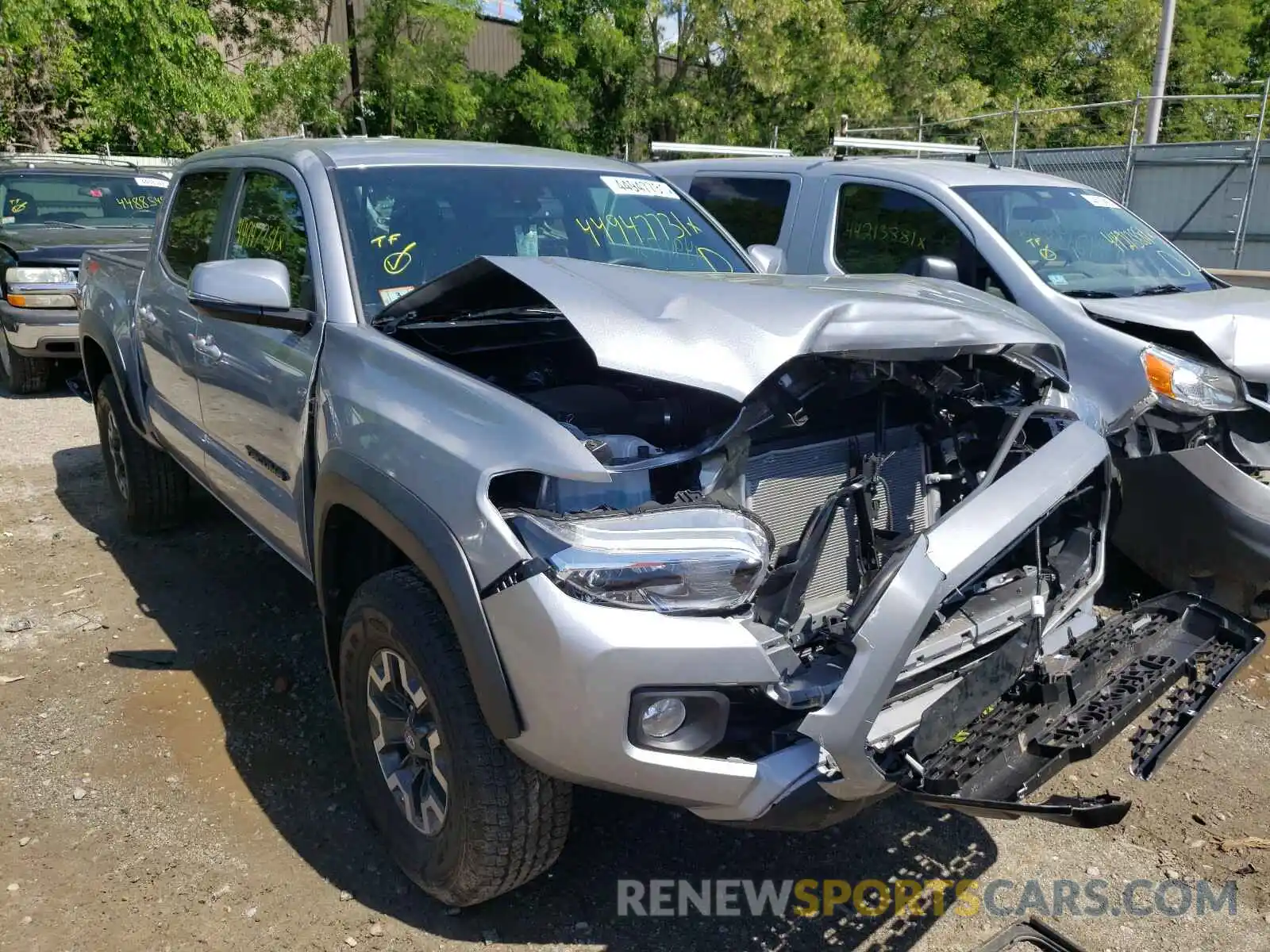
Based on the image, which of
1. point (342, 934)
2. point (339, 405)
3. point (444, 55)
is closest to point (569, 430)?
point (339, 405)

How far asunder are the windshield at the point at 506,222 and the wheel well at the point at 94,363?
2781 millimetres

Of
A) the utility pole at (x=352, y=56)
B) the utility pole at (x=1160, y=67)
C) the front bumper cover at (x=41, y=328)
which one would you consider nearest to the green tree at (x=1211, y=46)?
the utility pole at (x=1160, y=67)

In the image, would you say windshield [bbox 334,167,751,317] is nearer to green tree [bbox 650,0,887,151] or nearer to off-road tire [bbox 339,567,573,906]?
off-road tire [bbox 339,567,573,906]

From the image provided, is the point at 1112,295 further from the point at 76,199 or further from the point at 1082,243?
the point at 76,199

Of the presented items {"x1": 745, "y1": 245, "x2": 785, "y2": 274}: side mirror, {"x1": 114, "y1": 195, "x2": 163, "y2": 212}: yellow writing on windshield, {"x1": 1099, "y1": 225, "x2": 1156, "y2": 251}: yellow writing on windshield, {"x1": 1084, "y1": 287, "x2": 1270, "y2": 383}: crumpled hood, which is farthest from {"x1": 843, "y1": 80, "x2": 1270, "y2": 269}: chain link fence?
{"x1": 745, "y1": 245, "x2": 785, "y2": 274}: side mirror

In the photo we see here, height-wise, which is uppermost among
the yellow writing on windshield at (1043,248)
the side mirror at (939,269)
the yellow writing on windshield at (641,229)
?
the yellow writing on windshield at (641,229)

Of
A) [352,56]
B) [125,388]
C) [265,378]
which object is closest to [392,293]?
[265,378]

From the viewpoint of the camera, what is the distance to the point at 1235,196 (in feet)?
45.2

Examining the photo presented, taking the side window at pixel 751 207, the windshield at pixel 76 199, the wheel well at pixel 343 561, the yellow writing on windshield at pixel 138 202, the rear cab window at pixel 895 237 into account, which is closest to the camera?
the wheel well at pixel 343 561

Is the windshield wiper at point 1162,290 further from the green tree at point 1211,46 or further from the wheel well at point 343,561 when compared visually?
the green tree at point 1211,46

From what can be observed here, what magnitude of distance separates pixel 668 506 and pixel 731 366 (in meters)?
0.34

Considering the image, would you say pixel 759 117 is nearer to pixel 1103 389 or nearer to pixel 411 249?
pixel 1103 389

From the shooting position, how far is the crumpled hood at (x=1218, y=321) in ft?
15.2

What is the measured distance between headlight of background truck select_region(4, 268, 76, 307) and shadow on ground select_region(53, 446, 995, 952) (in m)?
5.26
